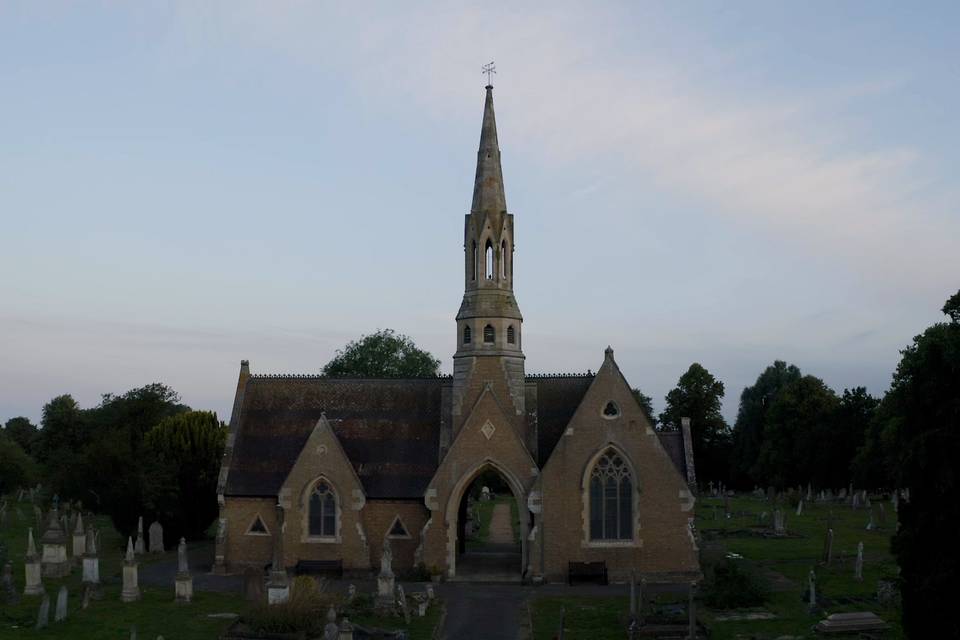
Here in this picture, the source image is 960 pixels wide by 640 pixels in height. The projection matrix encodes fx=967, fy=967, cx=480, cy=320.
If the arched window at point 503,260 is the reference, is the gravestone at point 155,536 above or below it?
below

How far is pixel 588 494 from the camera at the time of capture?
3609 cm

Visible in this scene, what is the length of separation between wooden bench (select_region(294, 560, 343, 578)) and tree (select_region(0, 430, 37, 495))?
43.9 m

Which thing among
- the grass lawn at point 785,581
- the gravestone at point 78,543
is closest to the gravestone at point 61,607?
the gravestone at point 78,543

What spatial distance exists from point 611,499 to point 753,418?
62.5 meters

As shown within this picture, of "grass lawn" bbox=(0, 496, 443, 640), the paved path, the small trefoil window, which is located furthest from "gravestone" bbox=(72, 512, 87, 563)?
the small trefoil window

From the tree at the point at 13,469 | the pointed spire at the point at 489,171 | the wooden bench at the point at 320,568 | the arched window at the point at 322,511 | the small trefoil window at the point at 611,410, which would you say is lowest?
the wooden bench at the point at 320,568

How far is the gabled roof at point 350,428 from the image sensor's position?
125ft

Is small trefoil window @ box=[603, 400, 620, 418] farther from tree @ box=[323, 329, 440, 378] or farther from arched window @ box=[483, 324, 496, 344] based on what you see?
tree @ box=[323, 329, 440, 378]

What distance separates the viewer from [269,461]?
3888 cm

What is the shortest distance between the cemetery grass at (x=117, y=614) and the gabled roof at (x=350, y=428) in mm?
6139

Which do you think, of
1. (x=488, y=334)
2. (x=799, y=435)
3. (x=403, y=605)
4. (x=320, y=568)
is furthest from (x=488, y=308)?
(x=799, y=435)

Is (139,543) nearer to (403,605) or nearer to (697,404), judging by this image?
(403,605)

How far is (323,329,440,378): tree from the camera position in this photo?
251ft

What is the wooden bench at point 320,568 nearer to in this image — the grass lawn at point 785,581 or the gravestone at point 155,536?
the grass lawn at point 785,581
